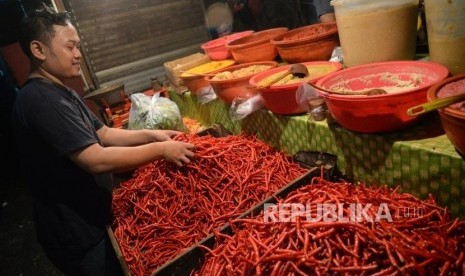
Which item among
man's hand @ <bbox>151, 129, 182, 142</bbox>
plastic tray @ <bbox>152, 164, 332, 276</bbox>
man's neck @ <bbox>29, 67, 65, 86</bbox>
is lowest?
plastic tray @ <bbox>152, 164, 332, 276</bbox>

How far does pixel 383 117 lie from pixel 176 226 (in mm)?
1569

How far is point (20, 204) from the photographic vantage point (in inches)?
291

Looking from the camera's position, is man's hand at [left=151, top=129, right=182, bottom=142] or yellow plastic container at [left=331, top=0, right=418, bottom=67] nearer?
yellow plastic container at [left=331, top=0, right=418, bottom=67]

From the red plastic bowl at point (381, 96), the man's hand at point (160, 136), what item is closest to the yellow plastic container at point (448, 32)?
the red plastic bowl at point (381, 96)

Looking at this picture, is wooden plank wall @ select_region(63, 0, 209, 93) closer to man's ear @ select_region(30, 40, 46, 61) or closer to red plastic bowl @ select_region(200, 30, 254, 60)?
red plastic bowl @ select_region(200, 30, 254, 60)

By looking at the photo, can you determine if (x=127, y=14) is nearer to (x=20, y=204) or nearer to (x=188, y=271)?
(x=20, y=204)

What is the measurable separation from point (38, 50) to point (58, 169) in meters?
0.91

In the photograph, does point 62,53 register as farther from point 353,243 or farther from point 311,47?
point 353,243

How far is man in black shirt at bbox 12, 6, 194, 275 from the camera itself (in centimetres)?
214

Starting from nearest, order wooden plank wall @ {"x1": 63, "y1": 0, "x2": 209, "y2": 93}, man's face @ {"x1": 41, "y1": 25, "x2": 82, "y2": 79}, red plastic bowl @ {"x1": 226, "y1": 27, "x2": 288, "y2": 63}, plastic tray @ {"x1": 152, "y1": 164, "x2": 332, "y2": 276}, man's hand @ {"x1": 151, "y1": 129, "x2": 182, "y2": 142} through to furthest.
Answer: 1. plastic tray @ {"x1": 152, "y1": 164, "x2": 332, "y2": 276}
2. man's face @ {"x1": 41, "y1": 25, "x2": 82, "y2": 79}
3. man's hand @ {"x1": 151, "y1": 129, "x2": 182, "y2": 142}
4. red plastic bowl @ {"x1": 226, "y1": 27, "x2": 288, "y2": 63}
5. wooden plank wall @ {"x1": 63, "y1": 0, "x2": 209, "y2": 93}

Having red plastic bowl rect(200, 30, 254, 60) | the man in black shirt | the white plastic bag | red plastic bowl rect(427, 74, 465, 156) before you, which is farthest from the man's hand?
red plastic bowl rect(427, 74, 465, 156)

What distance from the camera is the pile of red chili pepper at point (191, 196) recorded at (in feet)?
7.01

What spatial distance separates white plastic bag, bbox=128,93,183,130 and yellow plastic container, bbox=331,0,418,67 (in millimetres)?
2341

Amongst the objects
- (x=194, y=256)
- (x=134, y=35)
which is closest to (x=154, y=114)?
(x=194, y=256)
